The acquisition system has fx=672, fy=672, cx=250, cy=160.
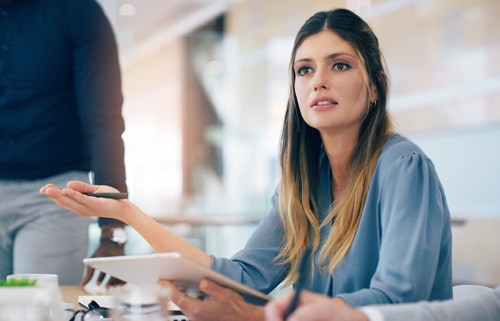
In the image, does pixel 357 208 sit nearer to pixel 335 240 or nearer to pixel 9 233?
pixel 335 240

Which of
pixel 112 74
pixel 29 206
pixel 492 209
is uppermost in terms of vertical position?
pixel 112 74

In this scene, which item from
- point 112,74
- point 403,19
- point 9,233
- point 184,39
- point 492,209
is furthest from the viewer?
point 184,39

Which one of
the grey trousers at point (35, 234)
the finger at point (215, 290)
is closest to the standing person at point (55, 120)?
the grey trousers at point (35, 234)

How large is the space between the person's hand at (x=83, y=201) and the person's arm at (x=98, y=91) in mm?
513

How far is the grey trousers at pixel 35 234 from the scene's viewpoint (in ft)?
6.36

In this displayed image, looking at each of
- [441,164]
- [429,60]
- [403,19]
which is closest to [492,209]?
[441,164]

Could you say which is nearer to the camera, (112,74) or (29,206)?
(29,206)

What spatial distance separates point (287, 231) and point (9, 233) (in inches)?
33.8

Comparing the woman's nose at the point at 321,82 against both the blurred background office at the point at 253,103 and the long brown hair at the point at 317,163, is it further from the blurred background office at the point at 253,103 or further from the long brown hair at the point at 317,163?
the blurred background office at the point at 253,103

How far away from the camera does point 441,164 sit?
4.46m

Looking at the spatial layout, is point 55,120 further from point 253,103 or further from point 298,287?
point 253,103

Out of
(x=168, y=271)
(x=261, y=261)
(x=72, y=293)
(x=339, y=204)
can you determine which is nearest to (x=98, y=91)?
(x=72, y=293)

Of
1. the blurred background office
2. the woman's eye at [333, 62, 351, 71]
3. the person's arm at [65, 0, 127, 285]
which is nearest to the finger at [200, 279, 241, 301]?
the woman's eye at [333, 62, 351, 71]

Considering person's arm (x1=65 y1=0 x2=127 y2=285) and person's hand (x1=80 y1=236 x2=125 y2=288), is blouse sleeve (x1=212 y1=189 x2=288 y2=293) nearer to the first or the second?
person's hand (x1=80 y1=236 x2=125 y2=288)
